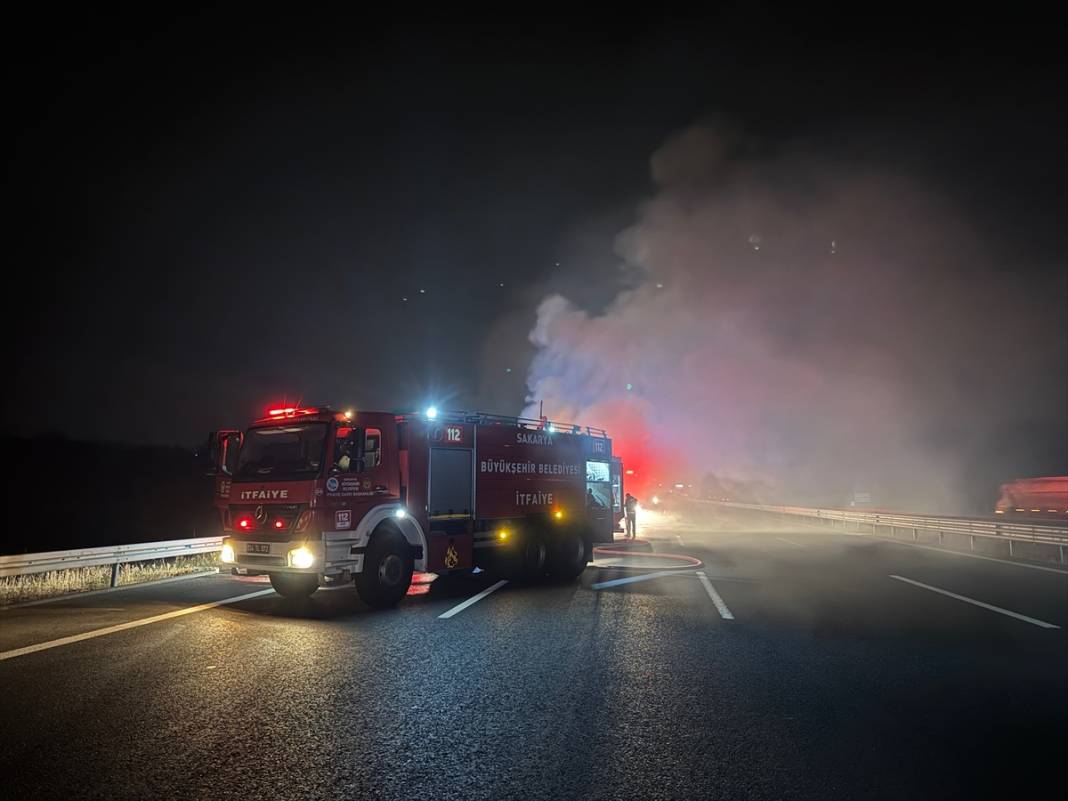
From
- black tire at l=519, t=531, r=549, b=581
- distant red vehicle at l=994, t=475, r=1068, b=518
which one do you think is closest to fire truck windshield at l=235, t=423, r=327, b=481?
black tire at l=519, t=531, r=549, b=581

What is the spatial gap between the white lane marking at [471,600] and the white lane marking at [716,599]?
3.64 metres

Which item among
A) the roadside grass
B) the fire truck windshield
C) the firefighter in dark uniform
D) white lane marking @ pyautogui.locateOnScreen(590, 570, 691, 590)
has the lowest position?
white lane marking @ pyautogui.locateOnScreen(590, 570, 691, 590)

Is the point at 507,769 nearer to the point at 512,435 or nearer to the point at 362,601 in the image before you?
the point at 362,601

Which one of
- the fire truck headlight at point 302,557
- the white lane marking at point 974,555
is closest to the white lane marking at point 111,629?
the fire truck headlight at point 302,557

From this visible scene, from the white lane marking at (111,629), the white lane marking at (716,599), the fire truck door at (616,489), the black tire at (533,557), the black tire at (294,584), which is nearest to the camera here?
the white lane marking at (111,629)

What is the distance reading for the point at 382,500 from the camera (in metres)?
9.55

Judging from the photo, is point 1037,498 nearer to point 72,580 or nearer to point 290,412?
point 290,412

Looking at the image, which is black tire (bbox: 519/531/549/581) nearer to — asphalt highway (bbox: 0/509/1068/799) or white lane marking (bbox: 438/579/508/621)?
white lane marking (bbox: 438/579/508/621)

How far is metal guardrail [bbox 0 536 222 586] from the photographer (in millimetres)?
9688

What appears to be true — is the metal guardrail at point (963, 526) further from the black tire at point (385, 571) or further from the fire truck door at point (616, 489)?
the black tire at point (385, 571)

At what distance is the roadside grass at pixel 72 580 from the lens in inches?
391

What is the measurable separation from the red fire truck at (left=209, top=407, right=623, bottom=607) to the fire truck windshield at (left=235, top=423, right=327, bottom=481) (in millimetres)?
21

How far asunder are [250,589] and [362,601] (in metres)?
2.84

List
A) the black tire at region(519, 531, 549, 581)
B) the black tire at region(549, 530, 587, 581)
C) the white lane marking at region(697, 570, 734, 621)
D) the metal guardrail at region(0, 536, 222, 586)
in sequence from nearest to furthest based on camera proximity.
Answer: the white lane marking at region(697, 570, 734, 621), the metal guardrail at region(0, 536, 222, 586), the black tire at region(519, 531, 549, 581), the black tire at region(549, 530, 587, 581)
